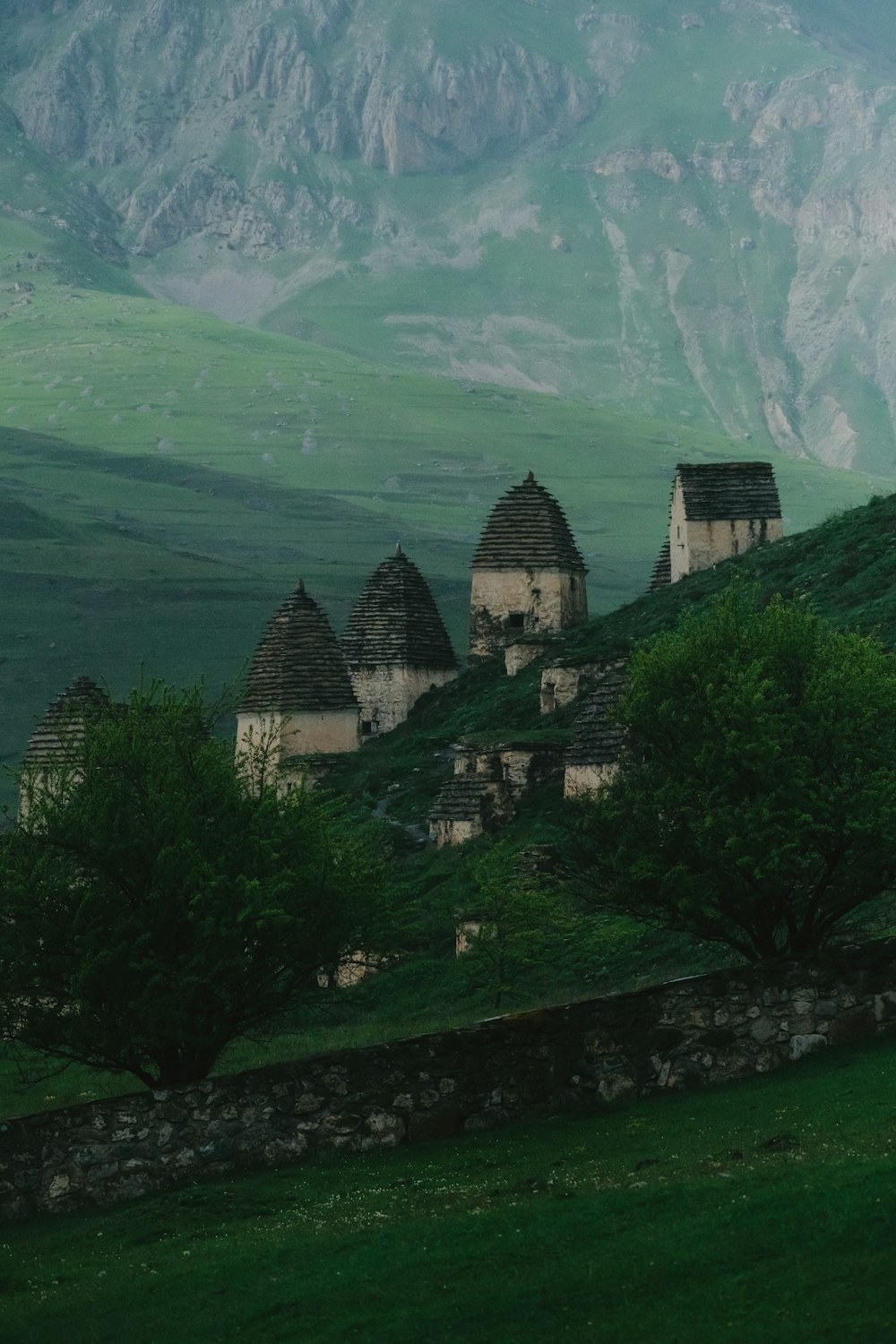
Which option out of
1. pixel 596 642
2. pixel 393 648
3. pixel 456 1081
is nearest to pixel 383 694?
pixel 393 648

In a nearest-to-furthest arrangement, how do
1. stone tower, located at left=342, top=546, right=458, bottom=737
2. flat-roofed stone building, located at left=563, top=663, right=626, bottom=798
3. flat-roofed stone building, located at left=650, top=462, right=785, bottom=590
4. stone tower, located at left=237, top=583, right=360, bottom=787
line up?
flat-roofed stone building, located at left=563, top=663, right=626, bottom=798 → stone tower, located at left=237, top=583, right=360, bottom=787 → flat-roofed stone building, located at left=650, top=462, right=785, bottom=590 → stone tower, located at left=342, top=546, right=458, bottom=737

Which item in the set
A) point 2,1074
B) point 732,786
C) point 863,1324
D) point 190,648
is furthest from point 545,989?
point 190,648

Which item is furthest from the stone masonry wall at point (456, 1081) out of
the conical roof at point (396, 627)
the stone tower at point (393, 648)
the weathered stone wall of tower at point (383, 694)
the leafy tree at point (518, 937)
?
the conical roof at point (396, 627)

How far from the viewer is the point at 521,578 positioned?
8200cm

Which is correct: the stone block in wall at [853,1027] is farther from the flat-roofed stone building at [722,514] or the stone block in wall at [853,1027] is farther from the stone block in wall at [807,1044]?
the flat-roofed stone building at [722,514]

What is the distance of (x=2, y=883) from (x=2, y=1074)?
14.6 m

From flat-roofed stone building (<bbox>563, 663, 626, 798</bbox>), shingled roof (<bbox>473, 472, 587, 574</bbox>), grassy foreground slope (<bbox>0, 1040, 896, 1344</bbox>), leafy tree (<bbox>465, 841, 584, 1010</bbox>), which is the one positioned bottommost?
grassy foreground slope (<bbox>0, 1040, 896, 1344</bbox>)

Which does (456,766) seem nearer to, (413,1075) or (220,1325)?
(413,1075)

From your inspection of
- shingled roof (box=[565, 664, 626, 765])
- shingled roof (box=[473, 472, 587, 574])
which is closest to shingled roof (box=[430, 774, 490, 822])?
shingled roof (box=[565, 664, 626, 765])

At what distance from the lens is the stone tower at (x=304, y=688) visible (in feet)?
247

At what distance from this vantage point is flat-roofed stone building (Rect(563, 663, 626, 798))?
5062cm

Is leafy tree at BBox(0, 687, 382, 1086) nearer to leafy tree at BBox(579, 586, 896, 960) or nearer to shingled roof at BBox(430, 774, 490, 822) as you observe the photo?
leafy tree at BBox(579, 586, 896, 960)

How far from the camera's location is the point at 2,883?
27.1 metres

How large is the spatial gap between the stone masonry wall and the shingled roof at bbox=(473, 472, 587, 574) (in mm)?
59499
